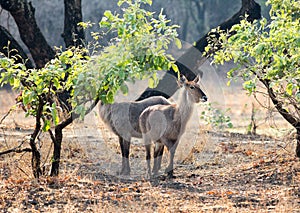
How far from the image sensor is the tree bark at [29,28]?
1000cm

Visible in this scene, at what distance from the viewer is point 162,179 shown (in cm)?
810

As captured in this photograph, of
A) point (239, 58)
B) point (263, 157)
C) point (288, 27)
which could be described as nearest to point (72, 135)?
point (263, 157)

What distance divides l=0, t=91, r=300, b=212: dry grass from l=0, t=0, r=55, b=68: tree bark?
141 centimetres

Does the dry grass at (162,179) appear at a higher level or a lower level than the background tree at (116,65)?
lower

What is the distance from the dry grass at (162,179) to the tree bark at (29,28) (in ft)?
4.64

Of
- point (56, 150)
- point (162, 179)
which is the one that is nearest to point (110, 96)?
point (56, 150)

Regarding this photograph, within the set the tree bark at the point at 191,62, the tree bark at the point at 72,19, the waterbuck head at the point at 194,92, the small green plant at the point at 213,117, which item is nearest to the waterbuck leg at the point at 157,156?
the waterbuck head at the point at 194,92

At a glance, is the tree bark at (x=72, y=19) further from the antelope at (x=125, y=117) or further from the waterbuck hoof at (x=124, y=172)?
the waterbuck hoof at (x=124, y=172)

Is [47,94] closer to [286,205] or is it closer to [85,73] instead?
[85,73]

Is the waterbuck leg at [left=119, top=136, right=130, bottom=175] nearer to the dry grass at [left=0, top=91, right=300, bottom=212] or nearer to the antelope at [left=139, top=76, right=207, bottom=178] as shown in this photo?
the dry grass at [left=0, top=91, right=300, bottom=212]

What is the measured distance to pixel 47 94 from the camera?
22.2ft

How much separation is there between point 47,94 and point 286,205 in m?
2.77

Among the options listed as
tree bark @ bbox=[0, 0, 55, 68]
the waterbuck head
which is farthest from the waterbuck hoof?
tree bark @ bbox=[0, 0, 55, 68]

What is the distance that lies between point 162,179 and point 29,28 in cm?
397
